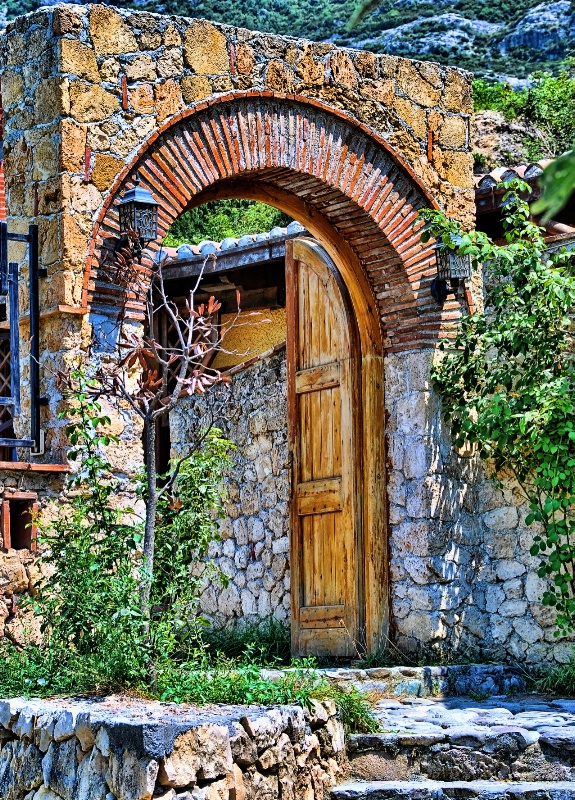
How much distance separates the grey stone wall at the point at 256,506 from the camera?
31.3 feet

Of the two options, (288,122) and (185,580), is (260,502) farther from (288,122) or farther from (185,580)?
(185,580)

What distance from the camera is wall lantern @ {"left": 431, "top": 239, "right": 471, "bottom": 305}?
26.2ft

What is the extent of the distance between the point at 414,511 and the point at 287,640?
1.85 m

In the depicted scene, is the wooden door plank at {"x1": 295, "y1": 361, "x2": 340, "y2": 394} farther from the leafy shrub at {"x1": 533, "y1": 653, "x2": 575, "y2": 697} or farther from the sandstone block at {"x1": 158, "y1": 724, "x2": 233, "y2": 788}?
the sandstone block at {"x1": 158, "y1": 724, "x2": 233, "y2": 788}

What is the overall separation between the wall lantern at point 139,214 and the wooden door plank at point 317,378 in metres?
2.26

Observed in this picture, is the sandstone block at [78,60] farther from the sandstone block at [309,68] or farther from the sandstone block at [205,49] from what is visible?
the sandstone block at [309,68]

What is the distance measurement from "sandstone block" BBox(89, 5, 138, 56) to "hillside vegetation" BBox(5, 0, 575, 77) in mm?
14622

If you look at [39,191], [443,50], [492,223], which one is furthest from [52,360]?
[443,50]

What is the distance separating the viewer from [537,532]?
25.7 ft

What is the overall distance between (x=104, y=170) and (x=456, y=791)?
13.0ft

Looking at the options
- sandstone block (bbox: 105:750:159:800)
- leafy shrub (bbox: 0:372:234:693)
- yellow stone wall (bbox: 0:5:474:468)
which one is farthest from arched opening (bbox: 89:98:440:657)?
sandstone block (bbox: 105:750:159:800)

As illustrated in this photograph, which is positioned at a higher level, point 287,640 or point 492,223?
point 492,223

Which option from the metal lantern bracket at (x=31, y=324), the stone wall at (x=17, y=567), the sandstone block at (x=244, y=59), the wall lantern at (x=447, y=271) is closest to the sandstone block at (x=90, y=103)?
the metal lantern bracket at (x=31, y=324)

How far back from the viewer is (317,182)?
25.6ft
